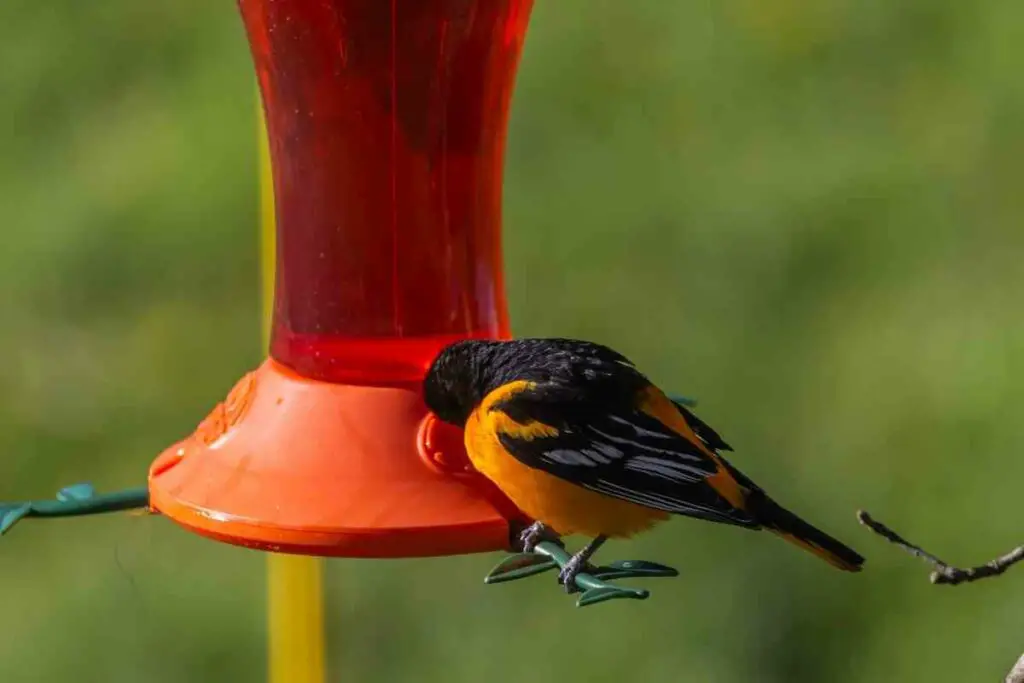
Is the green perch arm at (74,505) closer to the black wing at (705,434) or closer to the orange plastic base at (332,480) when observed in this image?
the orange plastic base at (332,480)

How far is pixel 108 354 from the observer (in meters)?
5.98

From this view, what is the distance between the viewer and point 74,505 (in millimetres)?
2658

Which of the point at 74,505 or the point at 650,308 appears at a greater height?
the point at 74,505

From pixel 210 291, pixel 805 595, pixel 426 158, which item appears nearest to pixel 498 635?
pixel 805 595

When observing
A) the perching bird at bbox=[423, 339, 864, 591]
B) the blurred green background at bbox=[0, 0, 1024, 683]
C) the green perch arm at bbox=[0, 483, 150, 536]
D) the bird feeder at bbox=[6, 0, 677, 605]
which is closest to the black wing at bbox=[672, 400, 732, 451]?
the perching bird at bbox=[423, 339, 864, 591]

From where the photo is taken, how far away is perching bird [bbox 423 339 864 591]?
259 cm

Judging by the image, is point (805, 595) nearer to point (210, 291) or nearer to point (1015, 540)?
point (1015, 540)

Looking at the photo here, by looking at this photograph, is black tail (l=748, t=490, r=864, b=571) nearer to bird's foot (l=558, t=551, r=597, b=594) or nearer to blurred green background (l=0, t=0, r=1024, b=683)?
bird's foot (l=558, t=551, r=597, b=594)

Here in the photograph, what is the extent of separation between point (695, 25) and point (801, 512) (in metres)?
2.25

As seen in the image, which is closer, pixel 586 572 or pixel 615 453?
pixel 586 572

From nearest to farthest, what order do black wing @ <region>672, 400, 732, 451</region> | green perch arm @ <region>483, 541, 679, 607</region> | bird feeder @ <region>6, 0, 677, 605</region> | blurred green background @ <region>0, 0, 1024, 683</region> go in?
green perch arm @ <region>483, 541, 679, 607</region>, bird feeder @ <region>6, 0, 677, 605</region>, black wing @ <region>672, 400, 732, 451</region>, blurred green background @ <region>0, 0, 1024, 683</region>

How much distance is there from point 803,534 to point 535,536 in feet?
1.52

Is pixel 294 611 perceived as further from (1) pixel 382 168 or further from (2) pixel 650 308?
(2) pixel 650 308

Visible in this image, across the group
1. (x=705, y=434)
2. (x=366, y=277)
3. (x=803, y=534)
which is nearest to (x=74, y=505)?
(x=366, y=277)
